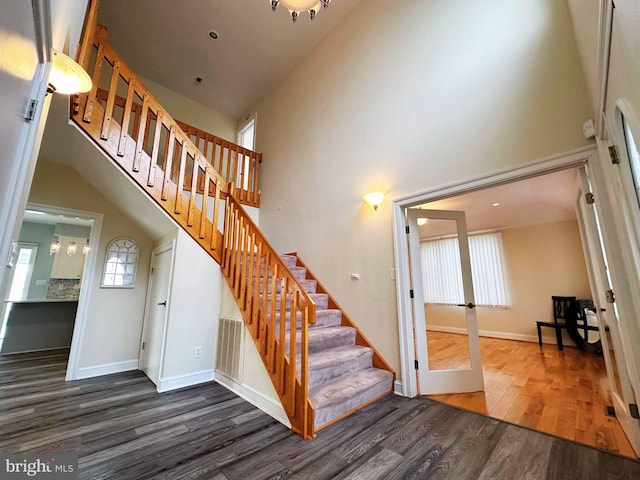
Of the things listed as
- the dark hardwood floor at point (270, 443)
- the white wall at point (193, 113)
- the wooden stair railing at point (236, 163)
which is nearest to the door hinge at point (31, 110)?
the dark hardwood floor at point (270, 443)

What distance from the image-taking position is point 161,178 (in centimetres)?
292

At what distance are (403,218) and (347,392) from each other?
6.25 feet

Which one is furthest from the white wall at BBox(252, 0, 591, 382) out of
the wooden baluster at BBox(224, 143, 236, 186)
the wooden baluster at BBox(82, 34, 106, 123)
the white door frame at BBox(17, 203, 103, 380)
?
the wooden baluster at BBox(82, 34, 106, 123)

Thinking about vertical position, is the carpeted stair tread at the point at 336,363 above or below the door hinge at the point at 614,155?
below

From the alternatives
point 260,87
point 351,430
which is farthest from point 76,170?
point 351,430

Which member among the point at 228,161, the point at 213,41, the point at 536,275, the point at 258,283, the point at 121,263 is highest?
the point at 213,41

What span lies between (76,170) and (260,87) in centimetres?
370

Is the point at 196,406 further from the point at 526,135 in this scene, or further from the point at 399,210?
the point at 526,135

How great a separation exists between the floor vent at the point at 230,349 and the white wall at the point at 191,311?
0.13 m

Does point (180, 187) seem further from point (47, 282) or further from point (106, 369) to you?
point (47, 282)

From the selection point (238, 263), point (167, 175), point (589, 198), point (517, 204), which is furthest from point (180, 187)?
point (517, 204)

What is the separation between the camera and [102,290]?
360 cm

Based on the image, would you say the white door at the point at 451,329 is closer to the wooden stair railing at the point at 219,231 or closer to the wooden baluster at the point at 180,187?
the wooden stair railing at the point at 219,231

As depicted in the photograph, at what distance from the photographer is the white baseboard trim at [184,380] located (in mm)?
2822
